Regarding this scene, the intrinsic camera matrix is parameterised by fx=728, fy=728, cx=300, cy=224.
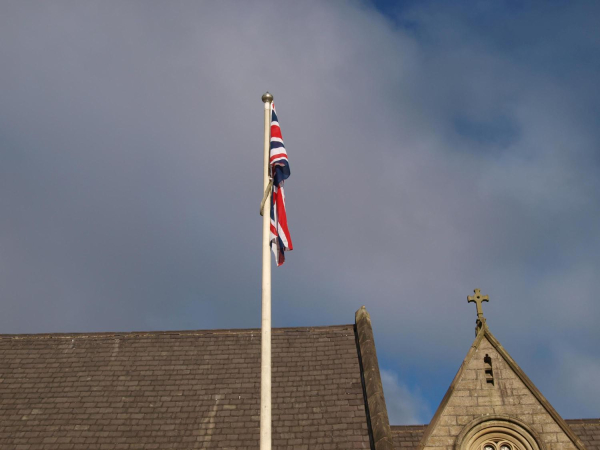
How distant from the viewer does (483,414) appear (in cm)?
1441

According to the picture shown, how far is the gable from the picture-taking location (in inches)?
559

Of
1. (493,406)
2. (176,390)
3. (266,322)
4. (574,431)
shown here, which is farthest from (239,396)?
(574,431)

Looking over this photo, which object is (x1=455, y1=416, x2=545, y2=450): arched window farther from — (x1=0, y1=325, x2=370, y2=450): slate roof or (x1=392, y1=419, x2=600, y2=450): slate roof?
(x1=392, y1=419, x2=600, y2=450): slate roof

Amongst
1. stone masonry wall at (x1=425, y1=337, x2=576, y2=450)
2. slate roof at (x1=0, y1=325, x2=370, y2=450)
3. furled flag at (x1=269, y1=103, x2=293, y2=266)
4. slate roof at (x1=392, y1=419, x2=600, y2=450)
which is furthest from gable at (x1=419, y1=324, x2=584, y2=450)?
furled flag at (x1=269, y1=103, x2=293, y2=266)

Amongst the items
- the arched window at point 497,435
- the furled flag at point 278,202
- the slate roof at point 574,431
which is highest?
the furled flag at point 278,202

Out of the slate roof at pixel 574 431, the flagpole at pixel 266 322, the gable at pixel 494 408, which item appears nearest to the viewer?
the flagpole at pixel 266 322

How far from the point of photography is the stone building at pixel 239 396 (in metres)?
14.5

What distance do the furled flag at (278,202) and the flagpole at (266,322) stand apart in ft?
0.53

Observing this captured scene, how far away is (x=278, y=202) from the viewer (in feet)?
44.4

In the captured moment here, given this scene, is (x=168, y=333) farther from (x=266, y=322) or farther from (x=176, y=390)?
(x=266, y=322)

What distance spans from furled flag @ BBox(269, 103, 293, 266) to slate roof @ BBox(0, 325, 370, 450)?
17.6 feet

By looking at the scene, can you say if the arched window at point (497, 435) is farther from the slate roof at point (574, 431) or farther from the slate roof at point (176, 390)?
the slate roof at point (574, 431)

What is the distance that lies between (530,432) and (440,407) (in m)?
1.77

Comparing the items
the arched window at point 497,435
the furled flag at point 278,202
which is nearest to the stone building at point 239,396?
the arched window at point 497,435
